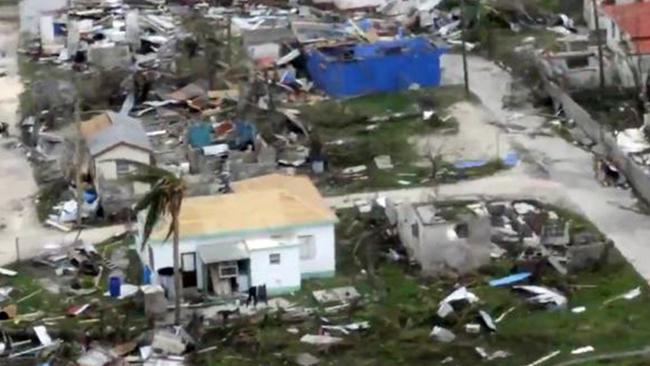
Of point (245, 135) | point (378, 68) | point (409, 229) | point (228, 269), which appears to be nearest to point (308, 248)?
point (228, 269)

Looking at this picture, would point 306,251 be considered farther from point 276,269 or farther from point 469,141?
point 469,141

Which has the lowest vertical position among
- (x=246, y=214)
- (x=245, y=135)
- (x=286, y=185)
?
(x=245, y=135)

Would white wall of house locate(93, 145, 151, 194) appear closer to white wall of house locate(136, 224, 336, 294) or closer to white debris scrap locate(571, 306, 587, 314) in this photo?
white wall of house locate(136, 224, 336, 294)

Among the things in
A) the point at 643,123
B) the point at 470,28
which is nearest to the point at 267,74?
the point at 470,28

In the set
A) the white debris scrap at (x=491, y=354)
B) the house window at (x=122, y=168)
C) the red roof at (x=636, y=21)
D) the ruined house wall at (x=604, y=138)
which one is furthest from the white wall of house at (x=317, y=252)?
the red roof at (x=636, y=21)

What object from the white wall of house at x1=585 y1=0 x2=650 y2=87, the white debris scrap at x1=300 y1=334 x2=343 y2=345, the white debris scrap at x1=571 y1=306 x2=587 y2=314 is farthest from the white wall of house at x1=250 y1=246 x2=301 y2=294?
the white wall of house at x1=585 y1=0 x2=650 y2=87

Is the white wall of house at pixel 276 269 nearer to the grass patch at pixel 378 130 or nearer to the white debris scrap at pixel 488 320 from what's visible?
the white debris scrap at pixel 488 320
